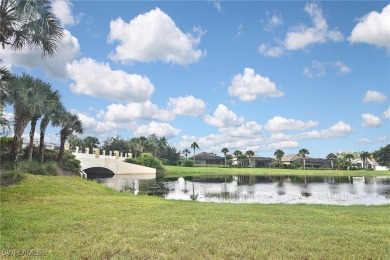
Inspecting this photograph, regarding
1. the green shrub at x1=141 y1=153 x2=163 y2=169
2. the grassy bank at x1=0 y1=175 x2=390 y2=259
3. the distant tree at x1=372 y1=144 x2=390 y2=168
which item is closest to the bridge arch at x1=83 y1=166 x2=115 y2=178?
the green shrub at x1=141 y1=153 x2=163 y2=169

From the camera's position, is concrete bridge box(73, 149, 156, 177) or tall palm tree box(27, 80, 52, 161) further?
concrete bridge box(73, 149, 156, 177)

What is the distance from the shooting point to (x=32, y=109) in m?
28.1

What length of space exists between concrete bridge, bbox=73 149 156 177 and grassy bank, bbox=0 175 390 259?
4260cm

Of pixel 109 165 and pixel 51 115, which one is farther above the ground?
pixel 51 115

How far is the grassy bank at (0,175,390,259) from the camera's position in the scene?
7180 mm

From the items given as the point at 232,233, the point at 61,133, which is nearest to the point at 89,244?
the point at 232,233

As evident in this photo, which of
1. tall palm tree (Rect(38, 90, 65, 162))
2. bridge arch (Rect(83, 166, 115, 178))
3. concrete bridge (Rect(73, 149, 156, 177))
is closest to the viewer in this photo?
tall palm tree (Rect(38, 90, 65, 162))

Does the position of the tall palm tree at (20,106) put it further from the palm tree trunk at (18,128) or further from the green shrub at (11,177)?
the green shrub at (11,177)

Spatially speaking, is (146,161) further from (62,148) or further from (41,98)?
(41,98)

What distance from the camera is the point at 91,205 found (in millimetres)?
13953

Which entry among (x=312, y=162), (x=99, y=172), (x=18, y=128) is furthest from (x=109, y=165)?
(x=312, y=162)

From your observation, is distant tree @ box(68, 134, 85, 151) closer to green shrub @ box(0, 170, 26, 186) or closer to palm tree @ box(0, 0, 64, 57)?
green shrub @ box(0, 170, 26, 186)

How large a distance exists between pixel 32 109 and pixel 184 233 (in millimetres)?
24157

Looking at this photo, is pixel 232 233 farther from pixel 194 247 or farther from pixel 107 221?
pixel 107 221
